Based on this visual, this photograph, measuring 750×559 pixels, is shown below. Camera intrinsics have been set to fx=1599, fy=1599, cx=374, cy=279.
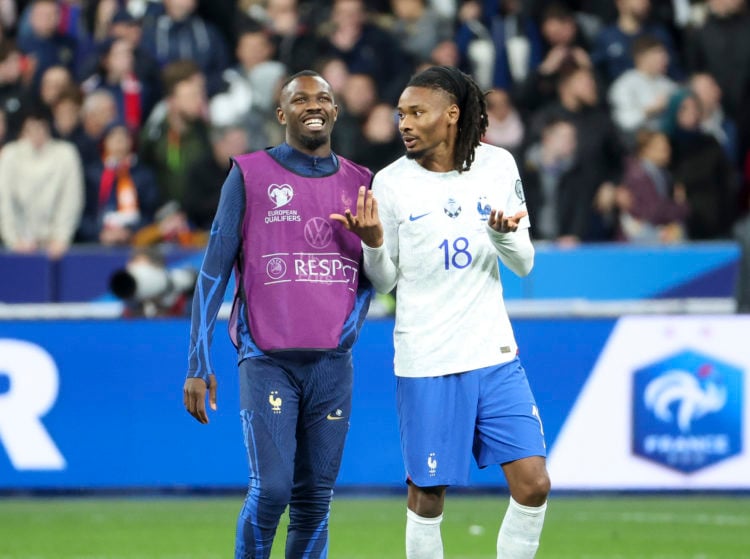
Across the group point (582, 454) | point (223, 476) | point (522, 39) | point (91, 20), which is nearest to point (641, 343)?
point (582, 454)

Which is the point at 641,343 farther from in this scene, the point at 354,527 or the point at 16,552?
the point at 16,552

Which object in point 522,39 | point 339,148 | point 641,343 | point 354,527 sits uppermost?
point 522,39

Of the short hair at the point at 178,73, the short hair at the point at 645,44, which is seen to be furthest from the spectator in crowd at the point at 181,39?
the short hair at the point at 645,44

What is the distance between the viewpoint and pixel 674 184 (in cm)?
1427

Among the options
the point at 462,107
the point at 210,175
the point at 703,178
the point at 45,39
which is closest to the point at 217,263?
the point at 462,107

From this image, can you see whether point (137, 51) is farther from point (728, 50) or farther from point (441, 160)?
point (441, 160)

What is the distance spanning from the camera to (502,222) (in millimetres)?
6387

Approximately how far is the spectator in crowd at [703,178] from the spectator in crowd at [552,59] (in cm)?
119

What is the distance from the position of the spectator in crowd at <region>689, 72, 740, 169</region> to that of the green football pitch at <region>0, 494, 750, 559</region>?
4770 mm

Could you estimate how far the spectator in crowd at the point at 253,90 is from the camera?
14.4 m

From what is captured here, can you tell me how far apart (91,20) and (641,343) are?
751 centimetres

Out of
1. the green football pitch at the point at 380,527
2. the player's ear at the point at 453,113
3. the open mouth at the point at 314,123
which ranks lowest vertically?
the green football pitch at the point at 380,527

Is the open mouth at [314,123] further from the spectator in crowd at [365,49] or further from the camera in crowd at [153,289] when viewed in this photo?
the spectator in crowd at [365,49]

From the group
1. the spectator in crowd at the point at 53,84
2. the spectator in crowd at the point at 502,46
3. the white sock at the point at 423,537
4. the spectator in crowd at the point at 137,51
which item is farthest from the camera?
the spectator in crowd at the point at 502,46
